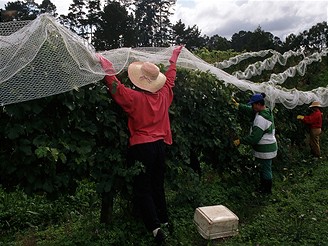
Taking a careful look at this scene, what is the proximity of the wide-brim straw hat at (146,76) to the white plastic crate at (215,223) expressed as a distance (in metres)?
1.48

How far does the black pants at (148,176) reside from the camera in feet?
12.7

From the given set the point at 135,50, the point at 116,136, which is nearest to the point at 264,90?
the point at 135,50

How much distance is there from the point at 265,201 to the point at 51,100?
3.49 metres

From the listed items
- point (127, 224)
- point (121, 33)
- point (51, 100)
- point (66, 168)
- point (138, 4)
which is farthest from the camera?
point (138, 4)

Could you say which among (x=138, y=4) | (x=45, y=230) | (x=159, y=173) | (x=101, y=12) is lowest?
(x=45, y=230)

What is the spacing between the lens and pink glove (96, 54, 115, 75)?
364cm

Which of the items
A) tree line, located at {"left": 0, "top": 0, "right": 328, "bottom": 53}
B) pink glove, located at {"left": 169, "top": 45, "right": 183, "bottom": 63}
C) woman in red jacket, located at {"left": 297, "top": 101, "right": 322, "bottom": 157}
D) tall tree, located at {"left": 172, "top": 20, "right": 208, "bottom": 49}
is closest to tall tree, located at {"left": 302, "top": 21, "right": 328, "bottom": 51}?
tree line, located at {"left": 0, "top": 0, "right": 328, "bottom": 53}

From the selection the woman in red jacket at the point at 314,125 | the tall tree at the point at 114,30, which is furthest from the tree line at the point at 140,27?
the woman in red jacket at the point at 314,125

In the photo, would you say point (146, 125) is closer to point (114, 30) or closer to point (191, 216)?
point (191, 216)

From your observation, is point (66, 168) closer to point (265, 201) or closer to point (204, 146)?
point (204, 146)

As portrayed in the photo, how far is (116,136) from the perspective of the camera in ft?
13.0

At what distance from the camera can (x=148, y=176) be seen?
12.9 ft

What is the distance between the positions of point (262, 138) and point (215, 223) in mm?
2063

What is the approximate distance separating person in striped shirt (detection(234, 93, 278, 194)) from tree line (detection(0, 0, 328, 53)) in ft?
93.8
